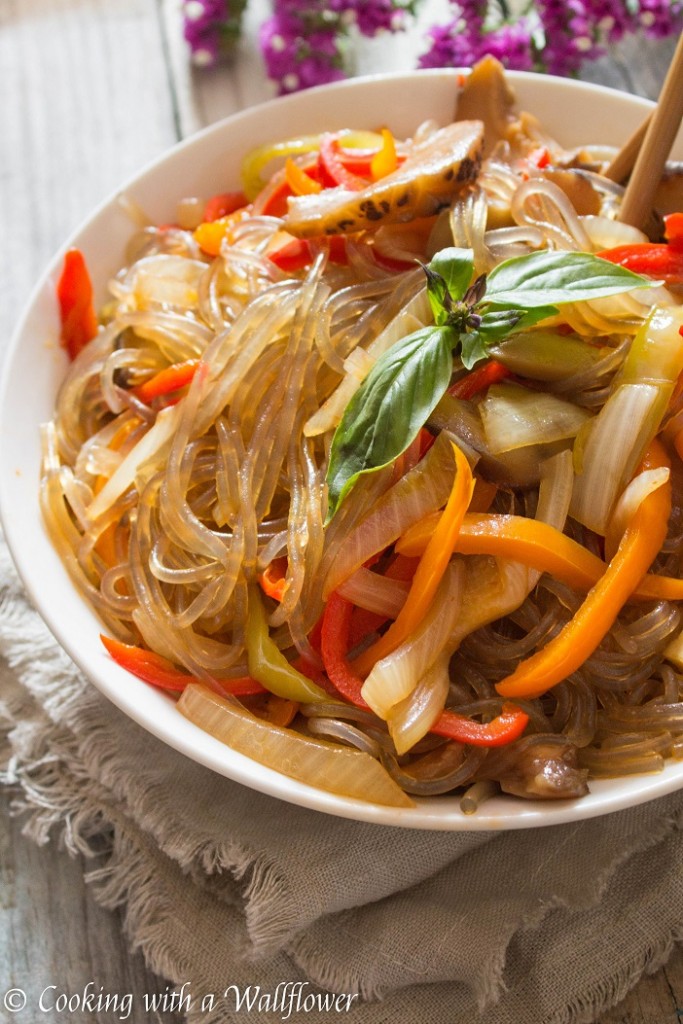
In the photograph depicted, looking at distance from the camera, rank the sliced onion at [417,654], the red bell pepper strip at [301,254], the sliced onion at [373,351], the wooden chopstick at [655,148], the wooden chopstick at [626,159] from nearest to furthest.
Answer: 1. the sliced onion at [417,654]
2. the sliced onion at [373,351]
3. the wooden chopstick at [655,148]
4. the red bell pepper strip at [301,254]
5. the wooden chopstick at [626,159]

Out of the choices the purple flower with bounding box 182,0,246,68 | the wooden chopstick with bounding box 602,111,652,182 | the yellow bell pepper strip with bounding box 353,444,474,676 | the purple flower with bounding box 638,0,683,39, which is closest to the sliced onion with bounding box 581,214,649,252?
the wooden chopstick with bounding box 602,111,652,182

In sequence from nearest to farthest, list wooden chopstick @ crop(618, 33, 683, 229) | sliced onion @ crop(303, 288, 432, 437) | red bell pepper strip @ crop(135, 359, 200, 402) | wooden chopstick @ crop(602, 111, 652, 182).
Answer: sliced onion @ crop(303, 288, 432, 437), wooden chopstick @ crop(618, 33, 683, 229), red bell pepper strip @ crop(135, 359, 200, 402), wooden chopstick @ crop(602, 111, 652, 182)

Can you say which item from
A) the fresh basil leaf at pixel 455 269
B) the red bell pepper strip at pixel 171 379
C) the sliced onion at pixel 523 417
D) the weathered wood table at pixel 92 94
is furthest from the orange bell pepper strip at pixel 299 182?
the weathered wood table at pixel 92 94

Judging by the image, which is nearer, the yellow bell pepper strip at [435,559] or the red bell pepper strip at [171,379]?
the yellow bell pepper strip at [435,559]

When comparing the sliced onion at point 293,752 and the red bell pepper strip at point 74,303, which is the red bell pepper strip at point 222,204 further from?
the sliced onion at point 293,752

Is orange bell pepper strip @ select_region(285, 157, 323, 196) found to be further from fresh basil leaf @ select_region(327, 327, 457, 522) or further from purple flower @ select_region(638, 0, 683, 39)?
purple flower @ select_region(638, 0, 683, 39)

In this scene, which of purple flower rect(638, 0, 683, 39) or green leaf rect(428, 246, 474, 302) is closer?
green leaf rect(428, 246, 474, 302)

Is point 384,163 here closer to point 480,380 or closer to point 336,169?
point 336,169
